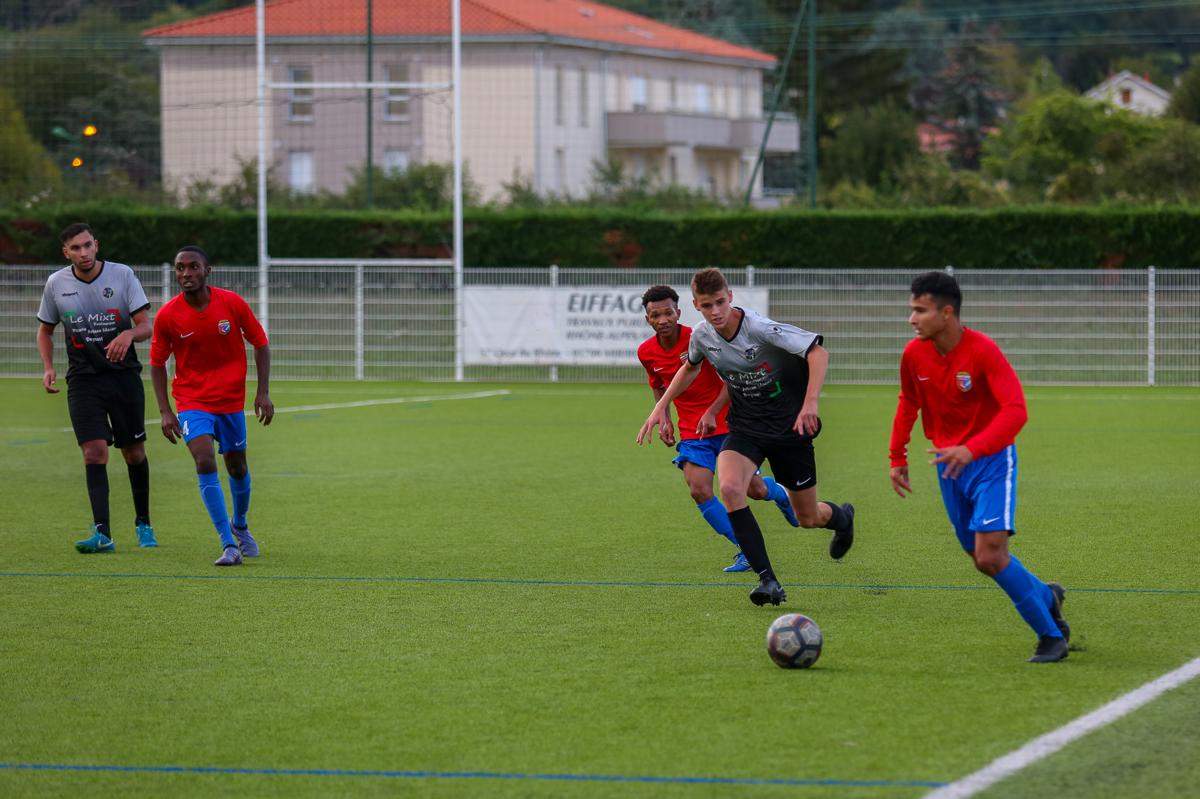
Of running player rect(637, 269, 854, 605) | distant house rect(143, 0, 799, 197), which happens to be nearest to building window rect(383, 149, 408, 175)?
distant house rect(143, 0, 799, 197)

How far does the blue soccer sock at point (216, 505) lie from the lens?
9977 mm

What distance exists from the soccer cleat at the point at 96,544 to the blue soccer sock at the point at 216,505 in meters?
0.87

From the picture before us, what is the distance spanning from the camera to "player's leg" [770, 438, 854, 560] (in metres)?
8.68

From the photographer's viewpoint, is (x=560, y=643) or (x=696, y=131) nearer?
(x=560, y=643)

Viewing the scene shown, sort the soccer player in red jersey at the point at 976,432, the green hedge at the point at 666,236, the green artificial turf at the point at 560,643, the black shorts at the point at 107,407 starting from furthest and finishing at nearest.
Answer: the green hedge at the point at 666,236 → the black shorts at the point at 107,407 → the soccer player in red jersey at the point at 976,432 → the green artificial turf at the point at 560,643

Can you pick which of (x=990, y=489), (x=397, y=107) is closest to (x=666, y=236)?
(x=397, y=107)

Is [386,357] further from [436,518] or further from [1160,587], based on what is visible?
[1160,587]

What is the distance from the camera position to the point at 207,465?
33.0ft

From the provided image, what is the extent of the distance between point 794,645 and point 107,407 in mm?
5718

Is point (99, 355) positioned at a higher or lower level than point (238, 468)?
higher

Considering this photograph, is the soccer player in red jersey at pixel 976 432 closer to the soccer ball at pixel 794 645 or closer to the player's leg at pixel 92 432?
the soccer ball at pixel 794 645

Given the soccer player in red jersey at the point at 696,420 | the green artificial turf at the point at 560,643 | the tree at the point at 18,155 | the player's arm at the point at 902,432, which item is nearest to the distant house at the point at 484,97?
the tree at the point at 18,155

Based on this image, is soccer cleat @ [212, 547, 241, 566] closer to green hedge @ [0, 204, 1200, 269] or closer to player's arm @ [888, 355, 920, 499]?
player's arm @ [888, 355, 920, 499]

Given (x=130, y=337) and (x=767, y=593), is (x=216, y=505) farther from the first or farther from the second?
(x=767, y=593)
